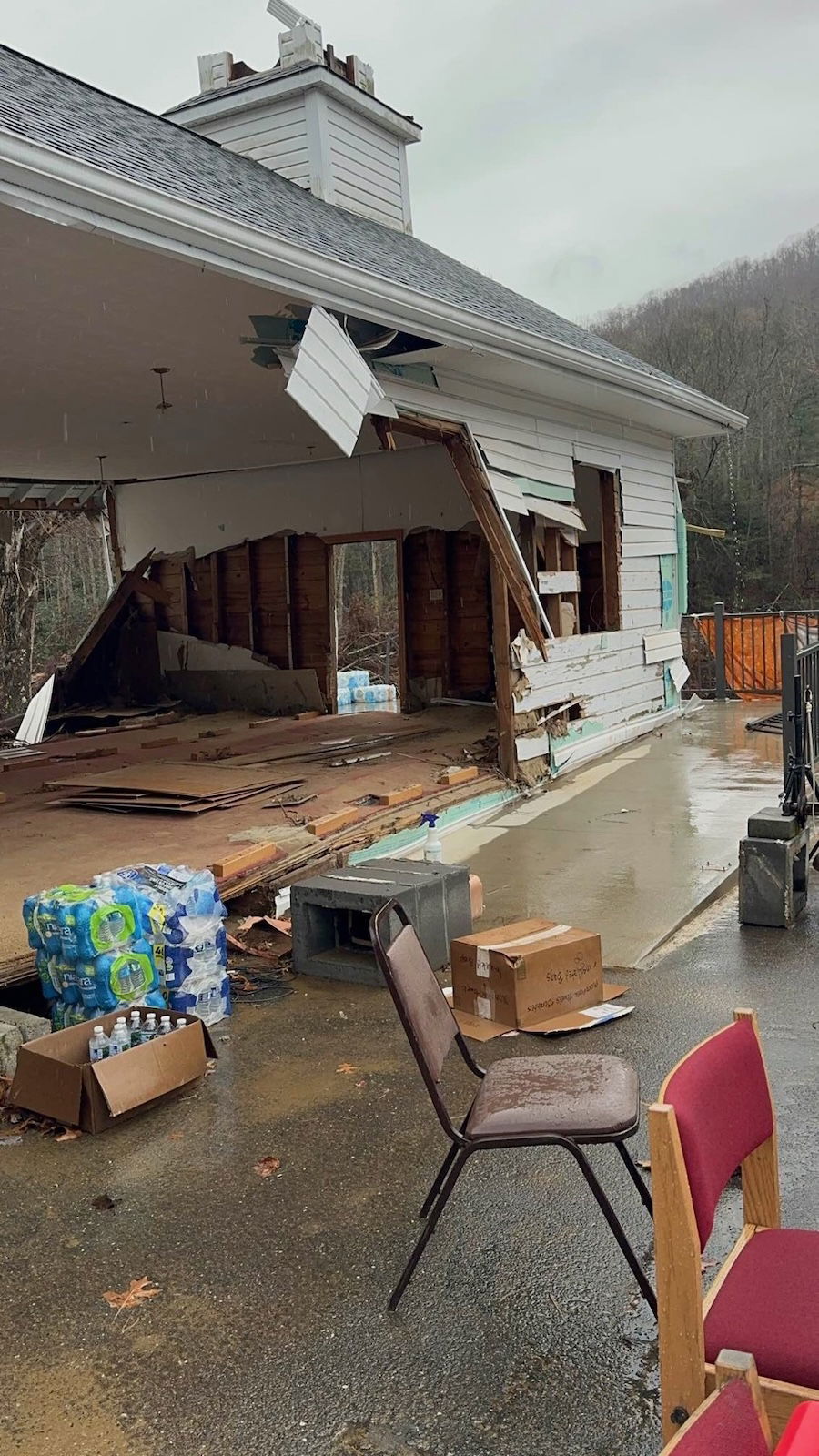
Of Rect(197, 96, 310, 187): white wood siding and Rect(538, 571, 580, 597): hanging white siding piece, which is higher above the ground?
Rect(197, 96, 310, 187): white wood siding

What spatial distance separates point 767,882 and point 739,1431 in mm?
4690

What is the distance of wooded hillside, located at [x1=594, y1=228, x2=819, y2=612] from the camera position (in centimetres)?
3231

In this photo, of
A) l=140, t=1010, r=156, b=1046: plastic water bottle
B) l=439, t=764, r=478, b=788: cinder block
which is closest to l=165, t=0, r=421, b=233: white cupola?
l=439, t=764, r=478, b=788: cinder block

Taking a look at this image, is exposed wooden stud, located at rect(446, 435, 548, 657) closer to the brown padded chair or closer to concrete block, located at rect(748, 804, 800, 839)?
concrete block, located at rect(748, 804, 800, 839)

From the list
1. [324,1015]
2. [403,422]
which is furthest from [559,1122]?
[403,422]

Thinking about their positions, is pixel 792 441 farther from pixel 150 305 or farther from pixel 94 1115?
pixel 94 1115

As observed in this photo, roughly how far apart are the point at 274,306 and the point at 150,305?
77 centimetres

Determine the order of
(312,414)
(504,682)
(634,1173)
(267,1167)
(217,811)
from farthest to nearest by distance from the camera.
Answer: (504,682) < (217,811) < (312,414) < (267,1167) < (634,1173)

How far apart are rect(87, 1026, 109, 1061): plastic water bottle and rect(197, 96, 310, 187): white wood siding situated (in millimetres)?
9874

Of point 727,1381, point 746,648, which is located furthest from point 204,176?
point 746,648

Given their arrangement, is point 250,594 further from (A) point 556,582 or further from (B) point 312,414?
(B) point 312,414

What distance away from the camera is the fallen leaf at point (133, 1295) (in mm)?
2758

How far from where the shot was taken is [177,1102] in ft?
13.0

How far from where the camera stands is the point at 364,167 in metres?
11.6
